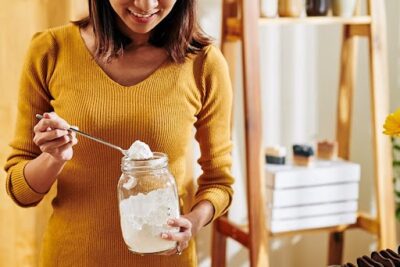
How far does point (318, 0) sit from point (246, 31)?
314 millimetres

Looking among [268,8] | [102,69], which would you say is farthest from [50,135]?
[268,8]

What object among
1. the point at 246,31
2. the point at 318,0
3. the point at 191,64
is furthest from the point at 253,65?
the point at 191,64

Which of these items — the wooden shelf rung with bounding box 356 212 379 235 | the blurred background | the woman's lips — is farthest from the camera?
the blurred background

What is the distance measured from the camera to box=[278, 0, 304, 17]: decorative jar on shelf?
2.33m

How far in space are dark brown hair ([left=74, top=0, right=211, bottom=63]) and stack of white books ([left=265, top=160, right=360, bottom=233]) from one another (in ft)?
2.94

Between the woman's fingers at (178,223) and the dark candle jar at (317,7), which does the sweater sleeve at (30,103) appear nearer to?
the woman's fingers at (178,223)

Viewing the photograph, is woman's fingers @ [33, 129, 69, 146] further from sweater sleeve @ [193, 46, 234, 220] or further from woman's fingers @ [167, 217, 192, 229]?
sweater sleeve @ [193, 46, 234, 220]

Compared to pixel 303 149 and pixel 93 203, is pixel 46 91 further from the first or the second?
pixel 303 149

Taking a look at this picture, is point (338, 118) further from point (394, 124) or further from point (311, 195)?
point (394, 124)

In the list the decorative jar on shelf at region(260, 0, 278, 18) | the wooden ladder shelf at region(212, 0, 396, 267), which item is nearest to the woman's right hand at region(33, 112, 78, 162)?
the wooden ladder shelf at region(212, 0, 396, 267)

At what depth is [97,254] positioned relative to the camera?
1.50 metres

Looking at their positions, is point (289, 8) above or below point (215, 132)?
above

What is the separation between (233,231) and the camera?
2.47m

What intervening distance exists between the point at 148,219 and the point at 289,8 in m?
1.21
